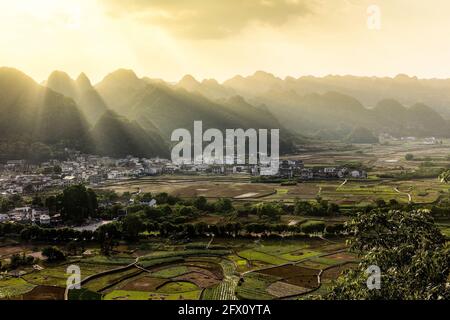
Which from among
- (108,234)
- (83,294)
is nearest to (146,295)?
(83,294)

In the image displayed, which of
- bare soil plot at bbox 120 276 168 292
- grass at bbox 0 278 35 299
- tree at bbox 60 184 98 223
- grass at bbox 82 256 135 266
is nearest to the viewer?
grass at bbox 0 278 35 299

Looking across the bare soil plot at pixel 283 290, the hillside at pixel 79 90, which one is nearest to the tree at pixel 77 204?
the bare soil plot at pixel 283 290

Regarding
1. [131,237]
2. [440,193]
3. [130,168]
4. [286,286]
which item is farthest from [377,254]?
[130,168]

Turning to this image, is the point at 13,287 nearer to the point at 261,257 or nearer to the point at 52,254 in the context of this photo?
the point at 52,254

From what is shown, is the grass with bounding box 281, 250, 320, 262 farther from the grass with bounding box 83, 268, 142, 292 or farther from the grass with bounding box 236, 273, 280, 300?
the grass with bounding box 83, 268, 142, 292

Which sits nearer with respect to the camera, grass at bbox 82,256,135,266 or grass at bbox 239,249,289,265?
grass at bbox 82,256,135,266

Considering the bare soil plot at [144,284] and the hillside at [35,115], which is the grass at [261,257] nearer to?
the bare soil plot at [144,284]

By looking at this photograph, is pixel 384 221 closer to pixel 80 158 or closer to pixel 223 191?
pixel 223 191

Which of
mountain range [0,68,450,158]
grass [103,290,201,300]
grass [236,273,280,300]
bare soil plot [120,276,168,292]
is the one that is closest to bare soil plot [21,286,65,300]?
grass [103,290,201,300]

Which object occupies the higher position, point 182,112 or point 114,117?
point 182,112
